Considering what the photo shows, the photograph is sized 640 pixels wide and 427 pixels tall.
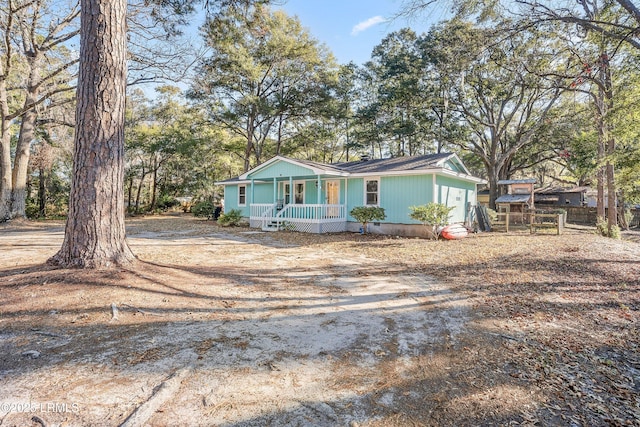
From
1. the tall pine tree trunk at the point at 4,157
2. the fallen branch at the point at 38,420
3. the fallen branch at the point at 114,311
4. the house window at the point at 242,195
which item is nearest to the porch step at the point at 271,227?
the house window at the point at 242,195

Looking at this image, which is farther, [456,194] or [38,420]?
[456,194]

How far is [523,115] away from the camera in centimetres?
2389

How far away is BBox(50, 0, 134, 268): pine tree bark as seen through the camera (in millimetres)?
4520

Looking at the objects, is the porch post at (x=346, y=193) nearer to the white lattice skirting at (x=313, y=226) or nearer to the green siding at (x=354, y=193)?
the green siding at (x=354, y=193)

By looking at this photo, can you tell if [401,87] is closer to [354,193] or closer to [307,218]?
[354,193]

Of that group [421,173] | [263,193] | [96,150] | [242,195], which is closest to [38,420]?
[96,150]

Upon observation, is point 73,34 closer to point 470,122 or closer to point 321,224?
point 321,224

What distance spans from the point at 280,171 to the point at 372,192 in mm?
4545

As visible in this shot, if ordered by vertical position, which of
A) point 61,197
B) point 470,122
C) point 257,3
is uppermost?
point 470,122

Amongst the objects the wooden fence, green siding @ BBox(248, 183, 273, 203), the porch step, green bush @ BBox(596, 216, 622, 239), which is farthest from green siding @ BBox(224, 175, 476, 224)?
the wooden fence

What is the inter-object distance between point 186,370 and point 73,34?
16.8m

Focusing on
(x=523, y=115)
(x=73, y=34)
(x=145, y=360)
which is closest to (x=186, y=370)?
(x=145, y=360)

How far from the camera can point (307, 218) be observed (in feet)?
45.2

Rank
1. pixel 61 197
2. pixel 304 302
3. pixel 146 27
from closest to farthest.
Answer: pixel 304 302 < pixel 146 27 < pixel 61 197
